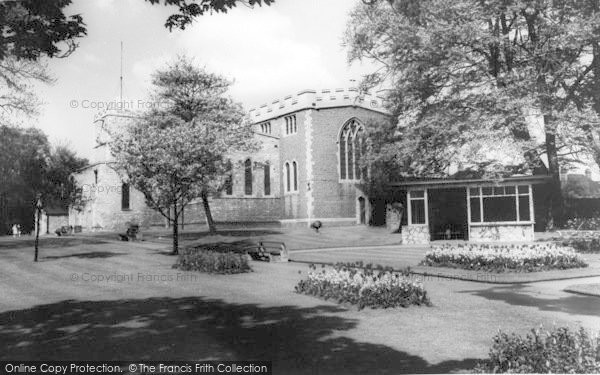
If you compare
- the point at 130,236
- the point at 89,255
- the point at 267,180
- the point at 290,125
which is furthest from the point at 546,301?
the point at 267,180

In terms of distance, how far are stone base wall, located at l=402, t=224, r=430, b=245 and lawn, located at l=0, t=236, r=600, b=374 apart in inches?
563

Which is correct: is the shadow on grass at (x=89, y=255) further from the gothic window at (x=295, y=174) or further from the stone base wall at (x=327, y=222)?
the gothic window at (x=295, y=174)

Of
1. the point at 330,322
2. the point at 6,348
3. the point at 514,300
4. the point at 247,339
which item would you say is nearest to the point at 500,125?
the point at 514,300

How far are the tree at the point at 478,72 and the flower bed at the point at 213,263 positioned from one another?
12311 millimetres

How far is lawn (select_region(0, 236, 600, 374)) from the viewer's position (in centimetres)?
623

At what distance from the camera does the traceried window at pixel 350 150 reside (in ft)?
137

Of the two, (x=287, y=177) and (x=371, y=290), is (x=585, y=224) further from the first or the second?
(x=287, y=177)

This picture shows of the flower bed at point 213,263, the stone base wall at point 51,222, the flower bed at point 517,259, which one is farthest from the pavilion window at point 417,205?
the stone base wall at point 51,222

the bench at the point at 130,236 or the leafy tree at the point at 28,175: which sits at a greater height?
the leafy tree at the point at 28,175

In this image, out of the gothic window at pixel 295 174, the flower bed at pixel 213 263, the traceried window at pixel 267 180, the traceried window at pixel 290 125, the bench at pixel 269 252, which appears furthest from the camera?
the traceried window at pixel 267 180

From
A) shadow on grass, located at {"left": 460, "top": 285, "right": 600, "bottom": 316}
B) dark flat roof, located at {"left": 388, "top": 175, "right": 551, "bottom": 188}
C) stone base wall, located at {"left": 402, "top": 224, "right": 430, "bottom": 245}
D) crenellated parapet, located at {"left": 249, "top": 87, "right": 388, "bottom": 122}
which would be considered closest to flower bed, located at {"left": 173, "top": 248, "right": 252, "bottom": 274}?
shadow on grass, located at {"left": 460, "top": 285, "right": 600, "bottom": 316}

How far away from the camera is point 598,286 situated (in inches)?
419

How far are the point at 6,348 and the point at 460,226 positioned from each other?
26674mm

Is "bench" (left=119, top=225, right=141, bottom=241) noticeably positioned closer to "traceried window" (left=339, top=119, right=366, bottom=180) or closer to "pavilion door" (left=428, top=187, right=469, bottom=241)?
"traceried window" (left=339, top=119, right=366, bottom=180)
